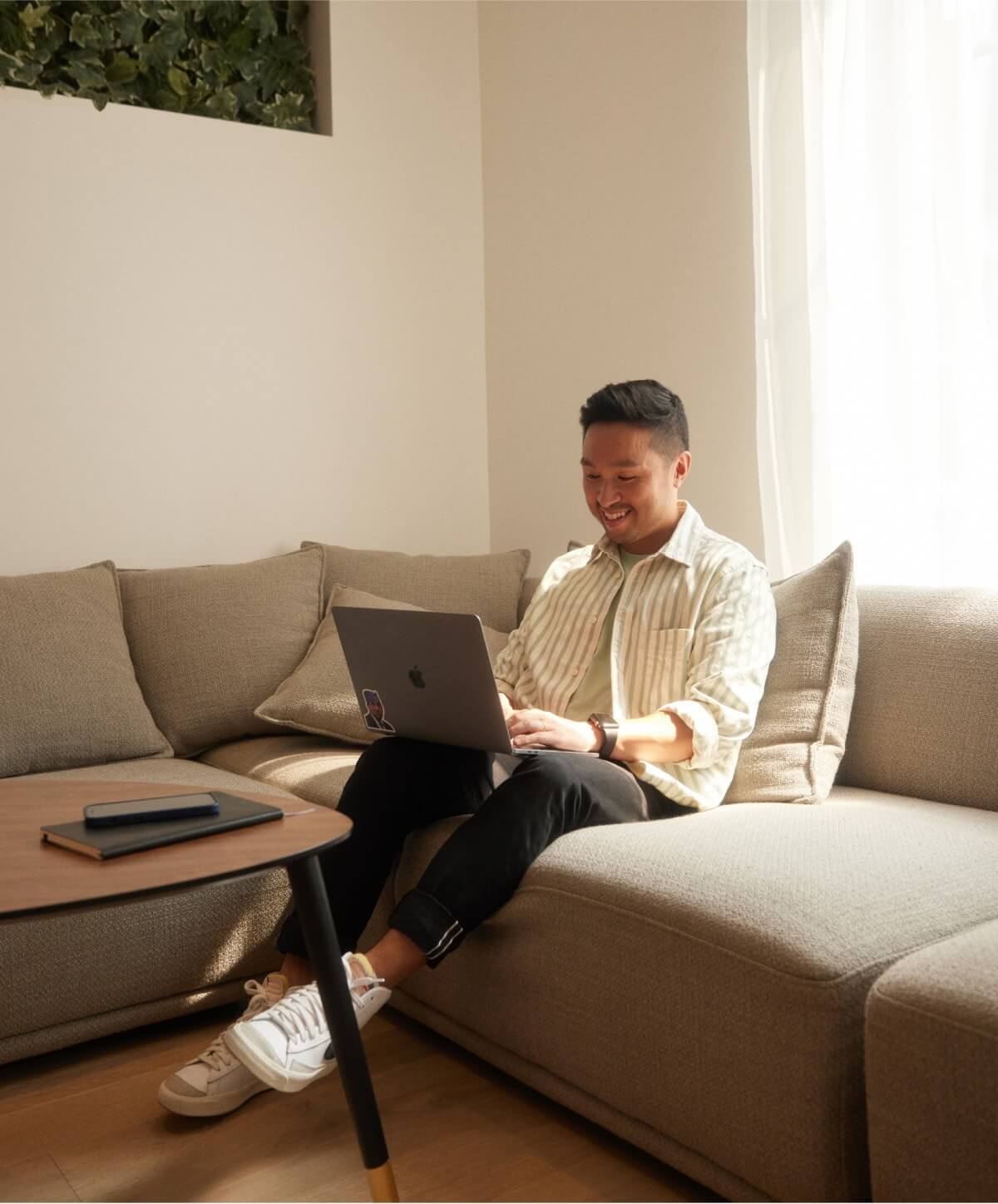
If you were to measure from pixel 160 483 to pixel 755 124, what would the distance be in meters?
1.71

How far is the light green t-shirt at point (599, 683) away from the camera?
220 centimetres

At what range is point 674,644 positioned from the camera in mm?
2102

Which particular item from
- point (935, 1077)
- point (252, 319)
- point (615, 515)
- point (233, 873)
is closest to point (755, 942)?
point (935, 1077)

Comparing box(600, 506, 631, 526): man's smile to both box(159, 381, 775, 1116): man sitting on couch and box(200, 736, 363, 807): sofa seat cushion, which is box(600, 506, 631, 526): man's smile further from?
box(200, 736, 363, 807): sofa seat cushion

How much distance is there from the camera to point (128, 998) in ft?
6.84

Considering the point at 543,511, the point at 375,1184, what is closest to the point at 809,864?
the point at 375,1184

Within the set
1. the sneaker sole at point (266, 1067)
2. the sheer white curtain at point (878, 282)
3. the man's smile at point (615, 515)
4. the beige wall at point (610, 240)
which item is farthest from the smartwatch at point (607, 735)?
the beige wall at point (610, 240)

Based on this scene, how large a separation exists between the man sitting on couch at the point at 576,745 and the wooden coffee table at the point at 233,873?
0.65ft

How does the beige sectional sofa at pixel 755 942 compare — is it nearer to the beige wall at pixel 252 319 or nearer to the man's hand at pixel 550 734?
the man's hand at pixel 550 734

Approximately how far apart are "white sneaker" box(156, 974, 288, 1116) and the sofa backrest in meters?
1.09

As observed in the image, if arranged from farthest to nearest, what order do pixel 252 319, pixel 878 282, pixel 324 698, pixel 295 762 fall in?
pixel 252 319 → pixel 324 698 → pixel 295 762 → pixel 878 282

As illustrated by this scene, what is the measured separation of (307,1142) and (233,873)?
680 millimetres

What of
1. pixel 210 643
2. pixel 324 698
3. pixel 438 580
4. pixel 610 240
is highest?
pixel 610 240

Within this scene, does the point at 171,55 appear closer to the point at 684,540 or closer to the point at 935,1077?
the point at 684,540
